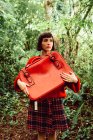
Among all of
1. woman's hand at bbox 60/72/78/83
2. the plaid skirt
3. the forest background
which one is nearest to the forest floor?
the forest background

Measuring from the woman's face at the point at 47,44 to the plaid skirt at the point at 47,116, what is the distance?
70cm

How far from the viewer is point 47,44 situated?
3.82 metres

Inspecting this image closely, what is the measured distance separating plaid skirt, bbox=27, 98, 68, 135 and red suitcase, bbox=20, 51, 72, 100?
0.35 metres

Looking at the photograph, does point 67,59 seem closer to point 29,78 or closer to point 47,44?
point 47,44

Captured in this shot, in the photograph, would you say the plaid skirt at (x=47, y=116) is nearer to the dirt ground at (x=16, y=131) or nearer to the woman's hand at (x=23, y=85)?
the woman's hand at (x=23, y=85)

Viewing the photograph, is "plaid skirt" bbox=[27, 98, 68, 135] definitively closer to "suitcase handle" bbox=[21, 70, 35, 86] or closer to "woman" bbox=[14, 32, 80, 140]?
"woman" bbox=[14, 32, 80, 140]

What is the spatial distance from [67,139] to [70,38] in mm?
3247

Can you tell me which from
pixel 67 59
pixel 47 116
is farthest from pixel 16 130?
pixel 67 59

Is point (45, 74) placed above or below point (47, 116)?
above

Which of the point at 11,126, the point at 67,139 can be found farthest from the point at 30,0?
the point at 67,139

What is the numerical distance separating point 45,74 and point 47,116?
61 cm

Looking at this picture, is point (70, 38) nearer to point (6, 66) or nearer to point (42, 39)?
point (6, 66)

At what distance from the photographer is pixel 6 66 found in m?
8.53

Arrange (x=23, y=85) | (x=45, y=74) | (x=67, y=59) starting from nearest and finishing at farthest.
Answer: (x=23, y=85), (x=45, y=74), (x=67, y=59)
